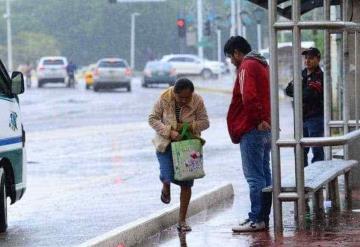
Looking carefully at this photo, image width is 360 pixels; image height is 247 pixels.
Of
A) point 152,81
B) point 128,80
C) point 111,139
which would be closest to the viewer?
point 111,139

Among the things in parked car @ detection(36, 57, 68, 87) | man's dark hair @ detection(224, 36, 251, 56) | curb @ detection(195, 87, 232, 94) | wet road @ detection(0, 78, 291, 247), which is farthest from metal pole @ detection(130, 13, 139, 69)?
man's dark hair @ detection(224, 36, 251, 56)

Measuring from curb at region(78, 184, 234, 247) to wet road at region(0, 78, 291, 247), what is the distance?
64 centimetres

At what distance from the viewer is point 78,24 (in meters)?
Answer: 111

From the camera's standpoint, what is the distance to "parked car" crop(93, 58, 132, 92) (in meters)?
59.0

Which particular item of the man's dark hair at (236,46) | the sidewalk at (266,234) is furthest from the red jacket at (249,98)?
the sidewalk at (266,234)

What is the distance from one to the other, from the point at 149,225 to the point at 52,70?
5601 cm

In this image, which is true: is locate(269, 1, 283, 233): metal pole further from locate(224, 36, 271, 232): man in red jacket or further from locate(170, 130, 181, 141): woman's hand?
locate(170, 130, 181, 141): woman's hand

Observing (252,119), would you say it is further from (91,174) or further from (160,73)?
(160,73)

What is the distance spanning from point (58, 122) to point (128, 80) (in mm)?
23521

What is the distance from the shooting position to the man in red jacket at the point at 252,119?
11.0 meters

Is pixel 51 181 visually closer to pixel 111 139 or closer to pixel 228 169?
pixel 228 169

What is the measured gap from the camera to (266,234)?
36.8 ft

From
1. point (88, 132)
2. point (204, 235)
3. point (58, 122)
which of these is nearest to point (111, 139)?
point (88, 132)

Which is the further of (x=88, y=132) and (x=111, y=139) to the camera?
(x=88, y=132)
